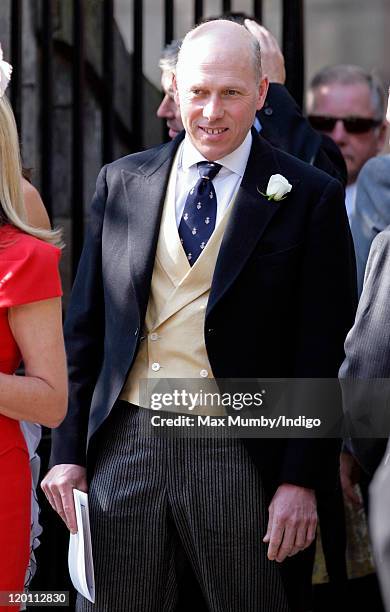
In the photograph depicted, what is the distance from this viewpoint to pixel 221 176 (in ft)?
11.6

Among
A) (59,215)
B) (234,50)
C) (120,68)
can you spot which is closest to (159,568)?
(234,50)

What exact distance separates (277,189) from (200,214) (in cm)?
23

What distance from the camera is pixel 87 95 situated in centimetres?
564

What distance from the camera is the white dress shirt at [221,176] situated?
3516mm

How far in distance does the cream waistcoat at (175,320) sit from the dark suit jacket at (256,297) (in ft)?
0.14

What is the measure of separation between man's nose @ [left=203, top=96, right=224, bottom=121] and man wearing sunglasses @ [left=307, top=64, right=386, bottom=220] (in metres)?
2.07

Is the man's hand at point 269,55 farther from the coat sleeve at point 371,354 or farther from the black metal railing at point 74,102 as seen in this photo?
the coat sleeve at point 371,354

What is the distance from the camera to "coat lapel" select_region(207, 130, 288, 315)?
3.36m

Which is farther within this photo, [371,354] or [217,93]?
[217,93]

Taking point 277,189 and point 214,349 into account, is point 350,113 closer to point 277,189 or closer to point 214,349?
point 277,189

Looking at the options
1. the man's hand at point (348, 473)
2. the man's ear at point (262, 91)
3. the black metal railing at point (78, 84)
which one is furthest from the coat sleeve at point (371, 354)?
the black metal railing at point (78, 84)

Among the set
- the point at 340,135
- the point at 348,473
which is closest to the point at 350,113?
the point at 340,135

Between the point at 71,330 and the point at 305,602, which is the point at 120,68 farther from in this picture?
the point at 305,602

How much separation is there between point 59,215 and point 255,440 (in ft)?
8.33
